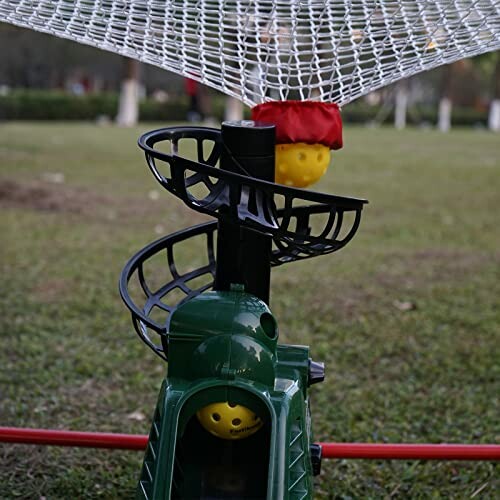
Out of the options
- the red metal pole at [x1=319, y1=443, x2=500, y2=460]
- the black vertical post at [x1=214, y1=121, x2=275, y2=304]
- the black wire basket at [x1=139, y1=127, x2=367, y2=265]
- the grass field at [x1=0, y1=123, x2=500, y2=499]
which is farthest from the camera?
the grass field at [x1=0, y1=123, x2=500, y2=499]

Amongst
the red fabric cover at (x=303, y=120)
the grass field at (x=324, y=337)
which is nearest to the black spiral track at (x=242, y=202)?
the red fabric cover at (x=303, y=120)

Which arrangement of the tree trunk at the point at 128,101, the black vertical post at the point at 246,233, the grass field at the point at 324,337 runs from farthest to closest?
the tree trunk at the point at 128,101 < the grass field at the point at 324,337 < the black vertical post at the point at 246,233

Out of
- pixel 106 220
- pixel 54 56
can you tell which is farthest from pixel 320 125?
pixel 54 56

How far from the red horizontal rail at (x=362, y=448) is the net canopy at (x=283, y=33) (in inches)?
32.9

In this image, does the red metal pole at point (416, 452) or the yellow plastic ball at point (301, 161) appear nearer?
the yellow plastic ball at point (301, 161)

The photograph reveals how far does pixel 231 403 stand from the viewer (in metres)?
1.41

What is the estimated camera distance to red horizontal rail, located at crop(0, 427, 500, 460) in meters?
1.99

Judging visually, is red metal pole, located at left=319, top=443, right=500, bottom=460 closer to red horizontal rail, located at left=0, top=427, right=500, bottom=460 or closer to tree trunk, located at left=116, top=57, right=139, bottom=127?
red horizontal rail, located at left=0, top=427, right=500, bottom=460

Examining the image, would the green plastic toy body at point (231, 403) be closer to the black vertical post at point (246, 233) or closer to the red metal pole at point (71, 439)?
the black vertical post at point (246, 233)

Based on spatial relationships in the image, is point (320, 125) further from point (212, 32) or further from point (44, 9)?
point (44, 9)

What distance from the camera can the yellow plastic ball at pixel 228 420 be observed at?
4.66 feet

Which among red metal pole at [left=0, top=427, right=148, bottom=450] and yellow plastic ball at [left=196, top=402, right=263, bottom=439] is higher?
yellow plastic ball at [left=196, top=402, right=263, bottom=439]

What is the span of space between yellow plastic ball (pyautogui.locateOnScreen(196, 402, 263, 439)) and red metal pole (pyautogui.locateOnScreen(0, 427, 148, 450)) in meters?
0.61

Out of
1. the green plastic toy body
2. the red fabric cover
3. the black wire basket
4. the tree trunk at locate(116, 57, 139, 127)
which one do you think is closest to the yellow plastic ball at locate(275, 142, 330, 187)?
the red fabric cover
